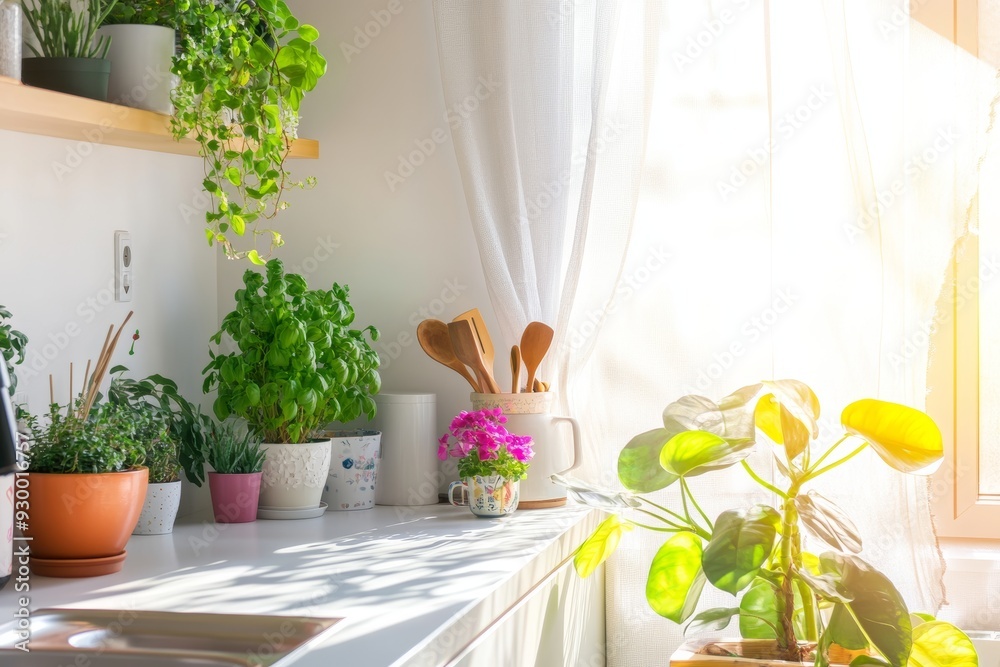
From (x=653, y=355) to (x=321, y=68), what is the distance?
0.71m

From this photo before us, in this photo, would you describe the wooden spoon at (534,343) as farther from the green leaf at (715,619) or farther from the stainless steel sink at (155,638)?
the stainless steel sink at (155,638)

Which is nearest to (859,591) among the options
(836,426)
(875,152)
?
(836,426)

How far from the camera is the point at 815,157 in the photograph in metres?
1.68

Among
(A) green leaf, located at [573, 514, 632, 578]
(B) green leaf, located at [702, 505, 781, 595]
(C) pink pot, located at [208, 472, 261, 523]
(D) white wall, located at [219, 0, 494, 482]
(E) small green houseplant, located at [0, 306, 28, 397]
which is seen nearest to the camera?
(B) green leaf, located at [702, 505, 781, 595]

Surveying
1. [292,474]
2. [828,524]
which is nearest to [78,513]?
[292,474]

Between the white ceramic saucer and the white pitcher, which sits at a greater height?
the white pitcher

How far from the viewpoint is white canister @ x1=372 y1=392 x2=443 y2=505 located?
5.90 ft

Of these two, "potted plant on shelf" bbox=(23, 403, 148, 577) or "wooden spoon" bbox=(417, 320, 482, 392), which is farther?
"wooden spoon" bbox=(417, 320, 482, 392)

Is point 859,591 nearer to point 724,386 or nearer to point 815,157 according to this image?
point 724,386

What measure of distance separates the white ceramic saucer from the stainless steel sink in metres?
0.56

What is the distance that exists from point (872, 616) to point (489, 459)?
0.65m

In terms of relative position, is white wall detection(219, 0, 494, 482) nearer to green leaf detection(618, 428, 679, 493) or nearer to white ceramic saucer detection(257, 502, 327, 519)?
white ceramic saucer detection(257, 502, 327, 519)

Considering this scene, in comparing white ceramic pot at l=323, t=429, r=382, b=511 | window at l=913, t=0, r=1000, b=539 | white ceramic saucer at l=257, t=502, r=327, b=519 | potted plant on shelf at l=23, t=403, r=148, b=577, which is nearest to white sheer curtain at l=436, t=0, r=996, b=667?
window at l=913, t=0, r=1000, b=539

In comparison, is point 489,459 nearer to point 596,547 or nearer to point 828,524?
point 596,547
